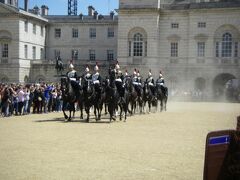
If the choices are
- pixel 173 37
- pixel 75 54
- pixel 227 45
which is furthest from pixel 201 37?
pixel 75 54

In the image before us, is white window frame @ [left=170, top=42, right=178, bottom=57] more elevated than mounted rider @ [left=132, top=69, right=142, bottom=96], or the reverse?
white window frame @ [left=170, top=42, right=178, bottom=57]

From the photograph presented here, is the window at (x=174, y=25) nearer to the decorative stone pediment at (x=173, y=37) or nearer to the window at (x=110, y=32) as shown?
the decorative stone pediment at (x=173, y=37)

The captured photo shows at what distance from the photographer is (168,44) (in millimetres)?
59594

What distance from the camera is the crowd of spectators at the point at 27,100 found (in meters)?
26.6

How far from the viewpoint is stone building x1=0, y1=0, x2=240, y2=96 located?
57000 mm

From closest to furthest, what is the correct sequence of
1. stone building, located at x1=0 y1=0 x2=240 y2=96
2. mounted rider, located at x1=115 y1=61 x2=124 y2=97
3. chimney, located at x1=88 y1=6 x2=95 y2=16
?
mounted rider, located at x1=115 y1=61 x2=124 y2=97
stone building, located at x1=0 y1=0 x2=240 y2=96
chimney, located at x1=88 y1=6 x2=95 y2=16

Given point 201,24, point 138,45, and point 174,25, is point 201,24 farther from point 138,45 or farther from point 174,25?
point 138,45

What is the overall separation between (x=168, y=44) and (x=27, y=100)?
34.3 meters

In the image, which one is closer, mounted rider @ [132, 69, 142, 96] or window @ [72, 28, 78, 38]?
mounted rider @ [132, 69, 142, 96]

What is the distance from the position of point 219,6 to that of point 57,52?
28173 millimetres

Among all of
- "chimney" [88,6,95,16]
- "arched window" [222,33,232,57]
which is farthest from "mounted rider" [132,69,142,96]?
"chimney" [88,6,95,16]

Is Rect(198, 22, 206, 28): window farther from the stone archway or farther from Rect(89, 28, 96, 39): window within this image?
Rect(89, 28, 96, 39): window

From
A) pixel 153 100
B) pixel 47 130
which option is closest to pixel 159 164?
pixel 47 130

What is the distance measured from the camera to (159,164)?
11.2m
